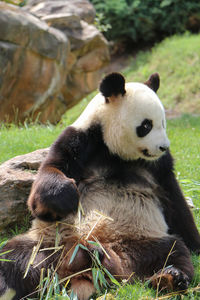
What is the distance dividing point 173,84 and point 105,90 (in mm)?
10594

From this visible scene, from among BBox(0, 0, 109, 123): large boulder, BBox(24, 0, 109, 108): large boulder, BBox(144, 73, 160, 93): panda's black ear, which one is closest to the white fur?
BBox(144, 73, 160, 93): panda's black ear

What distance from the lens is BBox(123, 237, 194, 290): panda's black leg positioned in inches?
105

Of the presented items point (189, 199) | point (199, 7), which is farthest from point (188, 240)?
point (199, 7)

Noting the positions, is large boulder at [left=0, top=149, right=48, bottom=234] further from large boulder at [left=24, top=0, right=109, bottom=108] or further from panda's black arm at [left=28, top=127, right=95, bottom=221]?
large boulder at [left=24, top=0, right=109, bottom=108]

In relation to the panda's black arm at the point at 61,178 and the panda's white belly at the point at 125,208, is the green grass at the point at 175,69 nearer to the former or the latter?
the panda's white belly at the point at 125,208

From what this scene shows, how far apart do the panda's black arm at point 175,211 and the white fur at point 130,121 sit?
0.30 metres

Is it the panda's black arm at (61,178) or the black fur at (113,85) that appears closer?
the panda's black arm at (61,178)

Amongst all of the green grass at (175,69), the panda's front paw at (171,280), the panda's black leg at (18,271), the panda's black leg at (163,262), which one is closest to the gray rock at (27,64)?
the green grass at (175,69)

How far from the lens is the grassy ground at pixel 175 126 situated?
4516 millimetres

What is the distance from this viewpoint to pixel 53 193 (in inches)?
111

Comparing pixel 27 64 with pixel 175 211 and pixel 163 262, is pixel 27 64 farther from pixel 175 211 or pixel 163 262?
pixel 163 262

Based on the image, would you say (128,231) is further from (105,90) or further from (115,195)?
(105,90)

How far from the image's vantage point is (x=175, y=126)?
8.52 meters

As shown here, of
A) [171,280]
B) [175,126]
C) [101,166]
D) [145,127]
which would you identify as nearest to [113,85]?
[145,127]
